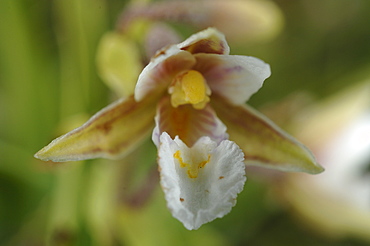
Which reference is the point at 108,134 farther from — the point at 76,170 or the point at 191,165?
the point at 76,170

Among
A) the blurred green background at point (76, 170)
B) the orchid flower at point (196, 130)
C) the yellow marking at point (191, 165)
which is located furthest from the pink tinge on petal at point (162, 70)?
the blurred green background at point (76, 170)

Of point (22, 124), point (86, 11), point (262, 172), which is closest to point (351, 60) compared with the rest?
point (262, 172)

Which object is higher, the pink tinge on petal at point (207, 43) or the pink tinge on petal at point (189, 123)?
the pink tinge on petal at point (207, 43)

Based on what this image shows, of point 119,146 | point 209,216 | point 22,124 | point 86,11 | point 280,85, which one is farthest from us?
point 280,85

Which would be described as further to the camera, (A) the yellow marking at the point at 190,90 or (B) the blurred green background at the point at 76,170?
(B) the blurred green background at the point at 76,170

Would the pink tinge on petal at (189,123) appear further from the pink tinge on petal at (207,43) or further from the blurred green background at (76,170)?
the blurred green background at (76,170)

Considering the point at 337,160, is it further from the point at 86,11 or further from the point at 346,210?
the point at 86,11

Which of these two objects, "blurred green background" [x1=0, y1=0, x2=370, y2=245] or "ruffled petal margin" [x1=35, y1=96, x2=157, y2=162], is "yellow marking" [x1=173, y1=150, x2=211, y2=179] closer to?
"ruffled petal margin" [x1=35, y1=96, x2=157, y2=162]
